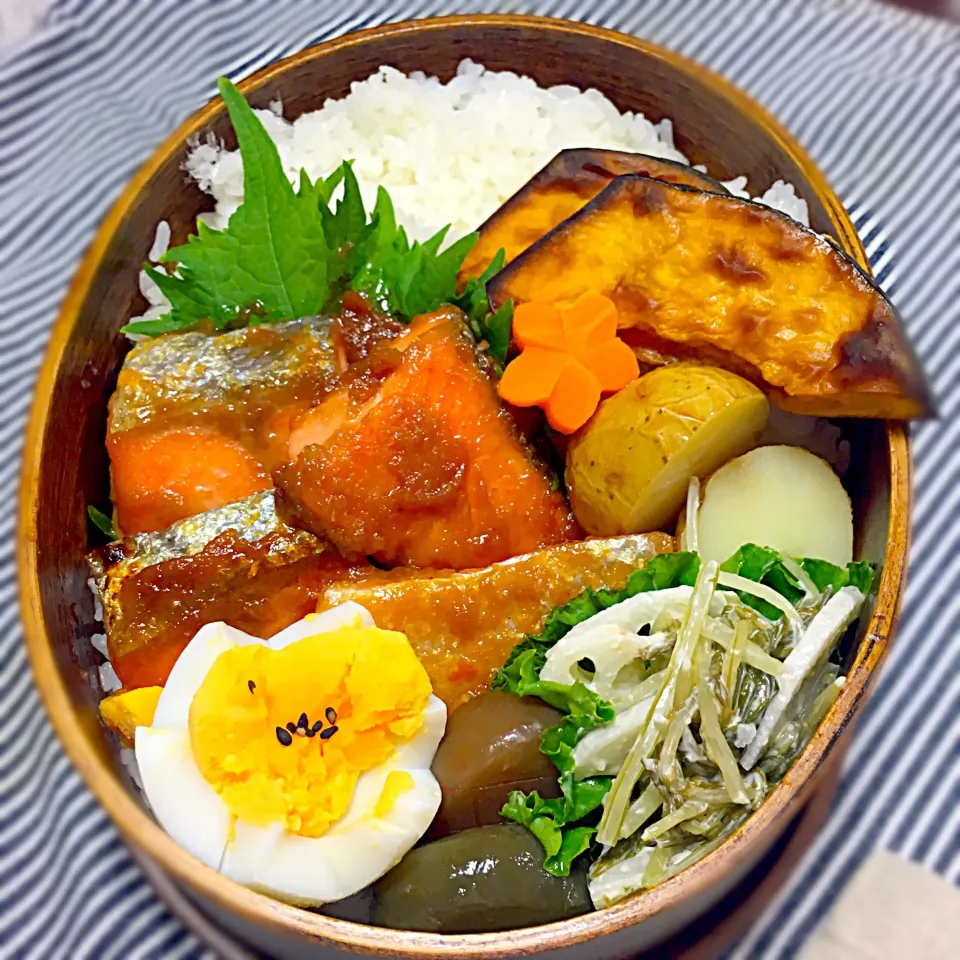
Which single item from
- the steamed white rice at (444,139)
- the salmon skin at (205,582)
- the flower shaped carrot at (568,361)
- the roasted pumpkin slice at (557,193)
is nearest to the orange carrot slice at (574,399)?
the flower shaped carrot at (568,361)

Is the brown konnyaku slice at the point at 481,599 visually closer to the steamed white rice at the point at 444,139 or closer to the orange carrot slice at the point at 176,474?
the orange carrot slice at the point at 176,474

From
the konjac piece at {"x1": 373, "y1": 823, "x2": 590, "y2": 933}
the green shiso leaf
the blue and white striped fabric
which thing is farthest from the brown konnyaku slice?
the green shiso leaf

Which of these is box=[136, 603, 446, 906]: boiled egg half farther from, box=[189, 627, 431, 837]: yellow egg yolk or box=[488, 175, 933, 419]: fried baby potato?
box=[488, 175, 933, 419]: fried baby potato

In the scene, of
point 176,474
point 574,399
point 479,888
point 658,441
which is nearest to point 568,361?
point 574,399

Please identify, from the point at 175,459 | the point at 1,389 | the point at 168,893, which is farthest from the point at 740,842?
the point at 1,389

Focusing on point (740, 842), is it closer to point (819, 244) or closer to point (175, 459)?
point (819, 244)

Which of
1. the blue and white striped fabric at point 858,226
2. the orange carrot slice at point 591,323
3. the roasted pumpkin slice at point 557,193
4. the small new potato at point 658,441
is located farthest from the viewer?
the roasted pumpkin slice at point 557,193
